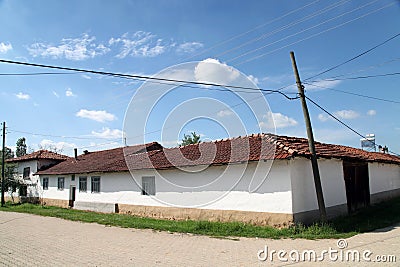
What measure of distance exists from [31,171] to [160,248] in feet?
87.5

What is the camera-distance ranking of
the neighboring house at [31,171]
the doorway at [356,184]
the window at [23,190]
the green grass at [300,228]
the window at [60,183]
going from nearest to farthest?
the green grass at [300,228] < the doorway at [356,184] < the window at [60,183] < the neighboring house at [31,171] < the window at [23,190]

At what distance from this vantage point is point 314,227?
10.8 meters

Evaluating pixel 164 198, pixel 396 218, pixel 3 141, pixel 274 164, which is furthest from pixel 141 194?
pixel 3 141

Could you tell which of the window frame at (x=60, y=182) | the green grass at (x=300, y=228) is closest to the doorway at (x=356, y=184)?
the green grass at (x=300, y=228)

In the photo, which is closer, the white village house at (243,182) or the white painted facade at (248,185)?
the white painted facade at (248,185)

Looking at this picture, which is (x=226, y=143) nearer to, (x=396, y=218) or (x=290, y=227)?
(x=290, y=227)

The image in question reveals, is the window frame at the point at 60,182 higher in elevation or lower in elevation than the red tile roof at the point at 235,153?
lower

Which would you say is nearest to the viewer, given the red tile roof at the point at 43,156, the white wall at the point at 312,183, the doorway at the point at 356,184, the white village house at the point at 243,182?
the white wall at the point at 312,183

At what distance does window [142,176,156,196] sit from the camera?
16.8 m

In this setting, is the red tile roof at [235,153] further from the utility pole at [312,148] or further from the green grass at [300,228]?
the green grass at [300,228]

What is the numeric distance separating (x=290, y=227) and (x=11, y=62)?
982cm

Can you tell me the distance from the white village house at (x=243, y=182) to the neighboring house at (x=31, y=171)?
11413mm

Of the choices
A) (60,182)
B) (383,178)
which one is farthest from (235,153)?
(60,182)

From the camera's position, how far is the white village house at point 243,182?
11.6 m
